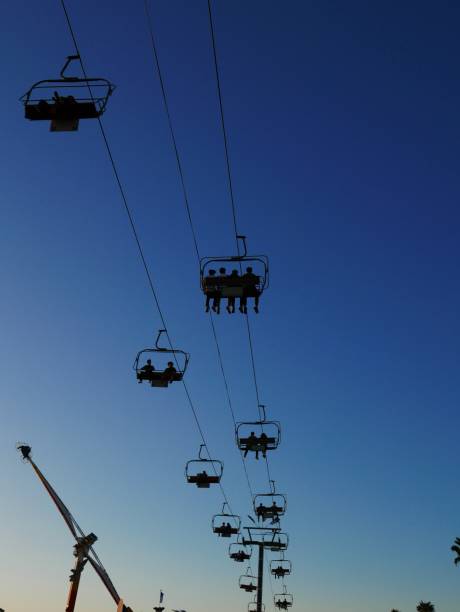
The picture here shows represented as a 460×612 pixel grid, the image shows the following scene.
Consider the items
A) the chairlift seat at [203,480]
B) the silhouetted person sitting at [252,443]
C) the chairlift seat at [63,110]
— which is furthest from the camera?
the chairlift seat at [203,480]

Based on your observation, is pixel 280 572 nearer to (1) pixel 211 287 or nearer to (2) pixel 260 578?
(2) pixel 260 578

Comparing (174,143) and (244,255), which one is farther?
(244,255)

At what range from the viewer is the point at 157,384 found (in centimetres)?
2339

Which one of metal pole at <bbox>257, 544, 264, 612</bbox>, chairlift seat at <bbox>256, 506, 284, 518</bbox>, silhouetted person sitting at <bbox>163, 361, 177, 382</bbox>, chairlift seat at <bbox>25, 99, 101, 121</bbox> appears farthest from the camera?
metal pole at <bbox>257, 544, 264, 612</bbox>

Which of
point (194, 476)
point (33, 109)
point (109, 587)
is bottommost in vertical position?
point (109, 587)

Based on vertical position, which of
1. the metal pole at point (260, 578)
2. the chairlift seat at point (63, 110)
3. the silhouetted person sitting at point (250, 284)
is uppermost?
the chairlift seat at point (63, 110)

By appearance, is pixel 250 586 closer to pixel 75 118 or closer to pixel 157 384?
pixel 157 384

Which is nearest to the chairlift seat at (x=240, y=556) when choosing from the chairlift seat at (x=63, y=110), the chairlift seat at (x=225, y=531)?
the chairlift seat at (x=225, y=531)

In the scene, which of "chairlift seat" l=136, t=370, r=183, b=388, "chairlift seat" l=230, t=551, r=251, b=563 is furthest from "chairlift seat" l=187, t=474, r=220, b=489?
"chairlift seat" l=230, t=551, r=251, b=563

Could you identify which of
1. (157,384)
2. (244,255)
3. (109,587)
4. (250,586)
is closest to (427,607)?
(250,586)

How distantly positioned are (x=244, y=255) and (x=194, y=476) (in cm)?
2117

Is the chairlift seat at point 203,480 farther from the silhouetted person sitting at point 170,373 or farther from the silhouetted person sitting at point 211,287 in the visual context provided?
the silhouetted person sitting at point 211,287

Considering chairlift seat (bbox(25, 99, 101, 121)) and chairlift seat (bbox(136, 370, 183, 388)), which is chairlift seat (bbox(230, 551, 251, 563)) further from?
chairlift seat (bbox(25, 99, 101, 121))

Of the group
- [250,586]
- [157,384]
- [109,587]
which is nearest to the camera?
[157,384]
